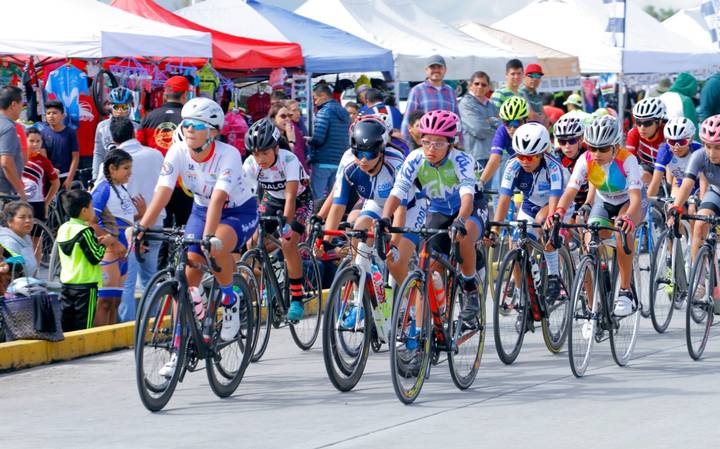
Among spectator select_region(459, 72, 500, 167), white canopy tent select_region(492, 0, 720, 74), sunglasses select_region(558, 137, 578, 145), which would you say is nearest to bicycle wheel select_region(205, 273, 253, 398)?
sunglasses select_region(558, 137, 578, 145)

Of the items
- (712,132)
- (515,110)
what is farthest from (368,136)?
(712,132)

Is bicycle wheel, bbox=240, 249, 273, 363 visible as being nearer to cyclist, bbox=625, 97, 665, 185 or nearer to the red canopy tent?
cyclist, bbox=625, 97, 665, 185

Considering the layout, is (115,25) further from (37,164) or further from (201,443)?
(201,443)

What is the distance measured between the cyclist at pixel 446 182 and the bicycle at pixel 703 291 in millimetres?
1805

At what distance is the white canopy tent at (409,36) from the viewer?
21047 mm

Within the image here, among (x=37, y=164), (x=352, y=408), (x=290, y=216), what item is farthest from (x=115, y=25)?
(x=352, y=408)

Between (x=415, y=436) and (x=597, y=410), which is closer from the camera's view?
(x=415, y=436)

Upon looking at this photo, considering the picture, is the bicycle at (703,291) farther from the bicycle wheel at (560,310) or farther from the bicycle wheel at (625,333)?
the bicycle wheel at (560,310)

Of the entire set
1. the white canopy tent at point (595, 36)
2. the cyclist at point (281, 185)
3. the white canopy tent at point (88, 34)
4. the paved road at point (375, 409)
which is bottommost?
the paved road at point (375, 409)

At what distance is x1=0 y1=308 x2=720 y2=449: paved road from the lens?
291 inches

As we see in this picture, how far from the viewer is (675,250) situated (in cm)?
1151

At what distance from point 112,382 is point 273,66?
9.62 metres

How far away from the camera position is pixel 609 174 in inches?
411

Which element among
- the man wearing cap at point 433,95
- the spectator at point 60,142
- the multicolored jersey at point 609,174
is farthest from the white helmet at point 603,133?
the spectator at point 60,142
